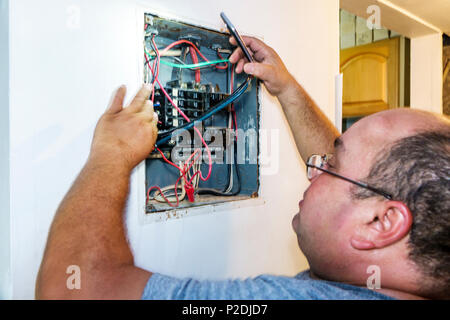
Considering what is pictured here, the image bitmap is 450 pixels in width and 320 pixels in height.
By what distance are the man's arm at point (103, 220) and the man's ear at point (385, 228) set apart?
477mm

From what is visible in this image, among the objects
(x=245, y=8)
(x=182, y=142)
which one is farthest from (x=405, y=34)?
(x=182, y=142)

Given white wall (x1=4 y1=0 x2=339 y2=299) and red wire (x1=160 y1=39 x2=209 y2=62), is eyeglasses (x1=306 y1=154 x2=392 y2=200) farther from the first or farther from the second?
red wire (x1=160 y1=39 x2=209 y2=62)

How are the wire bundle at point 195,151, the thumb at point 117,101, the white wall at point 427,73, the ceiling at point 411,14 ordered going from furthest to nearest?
the white wall at point 427,73
the ceiling at point 411,14
the wire bundle at point 195,151
the thumb at point 117,101

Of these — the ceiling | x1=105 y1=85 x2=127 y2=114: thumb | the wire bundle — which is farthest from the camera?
the ceiling

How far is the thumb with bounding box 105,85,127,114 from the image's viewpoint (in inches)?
34.1

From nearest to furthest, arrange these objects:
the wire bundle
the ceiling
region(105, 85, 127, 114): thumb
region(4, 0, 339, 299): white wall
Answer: region(4, 0, 339, 299): white wall, region(105, 85, 127, 114): thumb, the wire bundle, the ceiling

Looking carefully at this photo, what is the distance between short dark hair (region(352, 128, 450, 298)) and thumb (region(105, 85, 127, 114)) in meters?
0.67

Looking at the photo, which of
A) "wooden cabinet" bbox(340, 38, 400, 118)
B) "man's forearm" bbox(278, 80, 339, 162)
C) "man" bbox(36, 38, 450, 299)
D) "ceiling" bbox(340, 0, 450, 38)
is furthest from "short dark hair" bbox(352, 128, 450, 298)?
"wooden cabinet" bbox(340, 38, 400, 118)

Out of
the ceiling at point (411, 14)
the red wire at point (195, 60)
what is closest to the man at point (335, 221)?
the red wire at point (195, 60)

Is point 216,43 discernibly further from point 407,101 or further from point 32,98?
point 407,101

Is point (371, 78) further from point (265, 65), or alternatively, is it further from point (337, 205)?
point (337, 205)

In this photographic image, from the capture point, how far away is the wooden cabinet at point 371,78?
2.60m

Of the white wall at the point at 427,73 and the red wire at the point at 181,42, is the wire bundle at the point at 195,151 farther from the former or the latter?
the white wall at the point at 427,73

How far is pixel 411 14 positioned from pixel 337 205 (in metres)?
1.94
